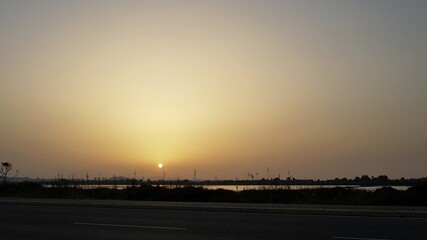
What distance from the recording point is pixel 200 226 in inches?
626

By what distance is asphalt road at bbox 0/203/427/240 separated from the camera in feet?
45.7

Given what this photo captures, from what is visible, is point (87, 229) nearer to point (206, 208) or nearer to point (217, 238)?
point (217, 238)

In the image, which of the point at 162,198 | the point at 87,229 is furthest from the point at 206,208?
the point at 162,198

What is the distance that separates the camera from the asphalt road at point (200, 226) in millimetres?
13922

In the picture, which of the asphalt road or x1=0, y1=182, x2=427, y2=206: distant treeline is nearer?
the asphalt road

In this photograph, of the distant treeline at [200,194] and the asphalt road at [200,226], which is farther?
the distant treeline at [200,194]

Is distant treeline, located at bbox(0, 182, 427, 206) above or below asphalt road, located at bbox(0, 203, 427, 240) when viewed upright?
above

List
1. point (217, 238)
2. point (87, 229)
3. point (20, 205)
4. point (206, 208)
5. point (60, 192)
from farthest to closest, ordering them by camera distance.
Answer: point (60, 192) < point (20, 205) < point (206, 208) < point (87, 229) < point (217, 238)

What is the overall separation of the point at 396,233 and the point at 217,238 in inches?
188

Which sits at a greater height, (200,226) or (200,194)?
(200,194)

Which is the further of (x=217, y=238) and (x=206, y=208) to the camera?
(x=206, y=208)

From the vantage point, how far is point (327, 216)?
18188 mm

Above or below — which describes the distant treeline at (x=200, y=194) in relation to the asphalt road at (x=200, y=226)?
above

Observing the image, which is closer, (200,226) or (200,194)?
(200,226)
